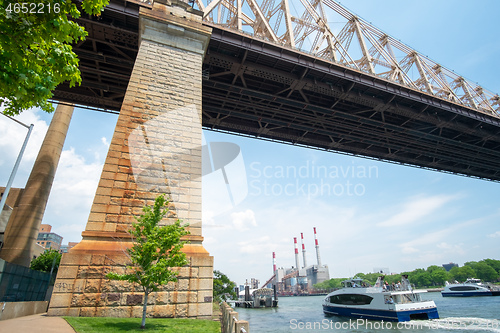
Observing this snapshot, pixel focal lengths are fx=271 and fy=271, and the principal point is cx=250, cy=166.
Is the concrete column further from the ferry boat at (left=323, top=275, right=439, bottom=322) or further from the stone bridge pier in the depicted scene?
the ferry boat at (left=323, top=275, right=439, bottom=322)

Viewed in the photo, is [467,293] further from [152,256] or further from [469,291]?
[152,256]

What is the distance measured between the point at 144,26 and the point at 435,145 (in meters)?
37.2

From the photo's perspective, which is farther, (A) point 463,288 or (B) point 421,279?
(B) point 421,279

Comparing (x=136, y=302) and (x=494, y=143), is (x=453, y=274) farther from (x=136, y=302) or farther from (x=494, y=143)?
(x=136, y=302)

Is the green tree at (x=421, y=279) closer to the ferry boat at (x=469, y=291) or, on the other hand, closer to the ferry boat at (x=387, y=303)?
the ferry boat at (x=469, y=291)

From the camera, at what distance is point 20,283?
16.1m

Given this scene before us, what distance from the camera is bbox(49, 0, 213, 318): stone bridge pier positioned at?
702cm

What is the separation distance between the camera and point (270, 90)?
2431cm

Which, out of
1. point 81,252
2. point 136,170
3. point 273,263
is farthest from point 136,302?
point 273,263

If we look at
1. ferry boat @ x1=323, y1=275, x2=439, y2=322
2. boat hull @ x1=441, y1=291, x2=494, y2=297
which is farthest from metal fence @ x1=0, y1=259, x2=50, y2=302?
boat hull @ x1=441, y1=291, x2=494, y2=297

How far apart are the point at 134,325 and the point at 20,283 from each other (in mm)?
14986

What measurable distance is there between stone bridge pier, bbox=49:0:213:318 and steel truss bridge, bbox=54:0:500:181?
6469 mm

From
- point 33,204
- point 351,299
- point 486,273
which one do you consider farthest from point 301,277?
point 33,204

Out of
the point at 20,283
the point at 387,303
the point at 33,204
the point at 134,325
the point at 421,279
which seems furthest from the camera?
the point at 421,279
